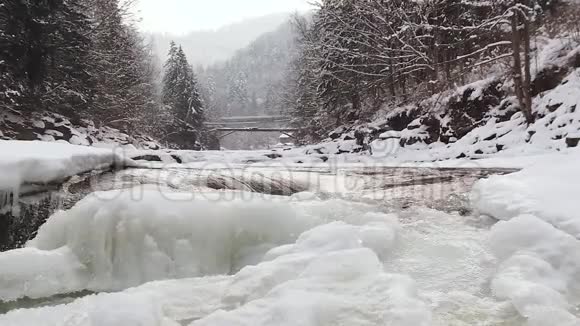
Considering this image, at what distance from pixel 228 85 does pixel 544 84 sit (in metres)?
93.4

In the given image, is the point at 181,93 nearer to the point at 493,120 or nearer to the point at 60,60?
the point at 60,60

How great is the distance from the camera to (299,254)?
298cm

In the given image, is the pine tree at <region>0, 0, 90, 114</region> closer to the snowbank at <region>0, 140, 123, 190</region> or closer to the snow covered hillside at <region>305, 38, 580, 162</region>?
the snowbank at <region>0, 140, 123, 190</region>

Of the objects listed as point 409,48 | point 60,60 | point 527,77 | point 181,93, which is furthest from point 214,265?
point 181,93

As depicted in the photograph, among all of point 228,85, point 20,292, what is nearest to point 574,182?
point 20,292

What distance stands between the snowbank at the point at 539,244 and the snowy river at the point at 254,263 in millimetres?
130

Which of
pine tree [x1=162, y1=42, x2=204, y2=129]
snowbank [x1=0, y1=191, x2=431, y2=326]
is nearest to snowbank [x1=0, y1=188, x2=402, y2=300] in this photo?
snowbank [x1=0, y1=191, x2=431, y2=326]

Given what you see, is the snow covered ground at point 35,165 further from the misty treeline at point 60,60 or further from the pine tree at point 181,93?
the pine tree at point 181,93

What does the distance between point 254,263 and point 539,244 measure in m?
2.33

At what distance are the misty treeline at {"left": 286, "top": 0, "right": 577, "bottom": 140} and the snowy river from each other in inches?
292

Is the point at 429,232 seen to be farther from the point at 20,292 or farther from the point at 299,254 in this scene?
the point at 20,292

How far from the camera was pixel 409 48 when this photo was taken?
17594mm

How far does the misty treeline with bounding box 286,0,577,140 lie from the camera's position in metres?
10.7

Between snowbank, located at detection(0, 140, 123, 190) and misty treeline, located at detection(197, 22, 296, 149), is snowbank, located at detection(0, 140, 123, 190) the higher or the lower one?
the lower one
